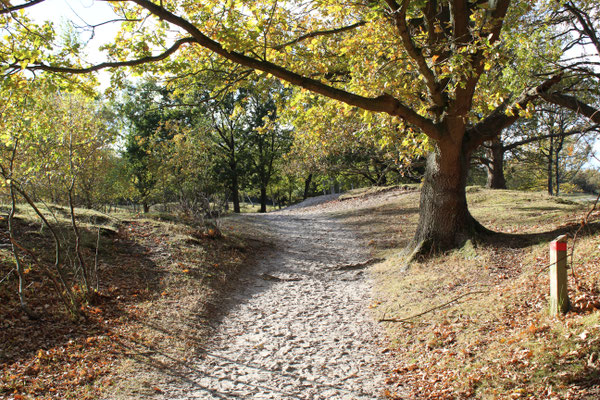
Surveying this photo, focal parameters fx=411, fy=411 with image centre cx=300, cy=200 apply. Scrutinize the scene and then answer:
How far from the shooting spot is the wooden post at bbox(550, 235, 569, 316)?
4.81m

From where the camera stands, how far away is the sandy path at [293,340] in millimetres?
4832

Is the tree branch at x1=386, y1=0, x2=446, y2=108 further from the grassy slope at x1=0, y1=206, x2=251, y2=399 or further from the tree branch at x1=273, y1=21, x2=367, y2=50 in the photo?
the grassy slope at x1=0, y1=206, x2=251, y2=399

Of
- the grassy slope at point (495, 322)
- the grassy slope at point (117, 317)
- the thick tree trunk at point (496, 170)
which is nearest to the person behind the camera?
the grassy slope at point (495, 322)

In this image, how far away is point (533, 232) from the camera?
9.49 m

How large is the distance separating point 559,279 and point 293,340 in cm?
368

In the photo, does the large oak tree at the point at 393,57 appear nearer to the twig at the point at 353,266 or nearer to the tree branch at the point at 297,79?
the tree branch at the point at 297,79

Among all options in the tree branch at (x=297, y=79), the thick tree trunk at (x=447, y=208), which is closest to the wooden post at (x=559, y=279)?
the tree branch at (x=297, y=79)

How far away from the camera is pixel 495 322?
5391 millimetres

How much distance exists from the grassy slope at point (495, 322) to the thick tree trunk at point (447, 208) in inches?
15.2

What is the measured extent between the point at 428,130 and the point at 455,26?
2.11 meters

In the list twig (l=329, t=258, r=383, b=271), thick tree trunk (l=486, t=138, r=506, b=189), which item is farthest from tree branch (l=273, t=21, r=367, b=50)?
thick tree trunk (l=486, t=138, r=506, b=189)

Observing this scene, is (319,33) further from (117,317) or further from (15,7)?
(117,317)

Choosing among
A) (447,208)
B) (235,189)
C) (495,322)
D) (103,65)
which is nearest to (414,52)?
(447,208)

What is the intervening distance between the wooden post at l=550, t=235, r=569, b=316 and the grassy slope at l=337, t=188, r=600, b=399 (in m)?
0.13
